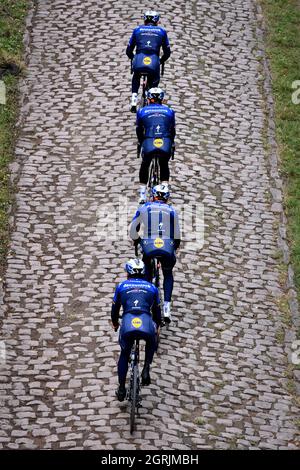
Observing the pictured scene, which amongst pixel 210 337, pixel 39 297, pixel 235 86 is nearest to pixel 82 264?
pixel 39 297

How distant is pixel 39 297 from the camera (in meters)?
16.8

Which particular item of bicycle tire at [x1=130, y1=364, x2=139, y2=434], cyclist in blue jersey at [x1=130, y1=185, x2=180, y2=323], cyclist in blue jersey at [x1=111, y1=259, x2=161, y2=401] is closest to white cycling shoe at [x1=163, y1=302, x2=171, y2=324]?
cyclist in blue jersey at [x1=130, y1=185, x2=180, y2=323]

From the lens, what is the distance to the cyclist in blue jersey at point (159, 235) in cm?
1521

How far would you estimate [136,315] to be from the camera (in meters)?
13.9

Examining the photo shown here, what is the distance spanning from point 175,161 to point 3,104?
3817 millimetres

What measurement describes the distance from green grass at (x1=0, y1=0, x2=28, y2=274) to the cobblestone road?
0.72 feet

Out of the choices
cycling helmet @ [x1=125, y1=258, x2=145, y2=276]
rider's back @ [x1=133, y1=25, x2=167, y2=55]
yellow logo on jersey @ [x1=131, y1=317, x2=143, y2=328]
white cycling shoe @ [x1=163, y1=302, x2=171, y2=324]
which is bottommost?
yellow logo on jersey @ [x1=131, y1=317, x2=143, y2=328]

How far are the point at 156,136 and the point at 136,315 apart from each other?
14.4ft

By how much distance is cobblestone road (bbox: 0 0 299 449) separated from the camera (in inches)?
575

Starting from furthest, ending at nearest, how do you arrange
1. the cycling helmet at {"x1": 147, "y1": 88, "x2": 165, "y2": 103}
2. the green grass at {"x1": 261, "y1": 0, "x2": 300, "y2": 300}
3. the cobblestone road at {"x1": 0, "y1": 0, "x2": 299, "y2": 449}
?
the green grass at {"x1": 261, "y1": 0, "x2": 300, "y2": 300}
the cycling helmet at {"x1": 147, "y1": 88, "x2": 165, "y2": 103}
the cobblestone road at {"x1": 0, "y1": 0, "x2": 299, "y2": 449}

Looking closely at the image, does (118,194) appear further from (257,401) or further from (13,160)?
(257,401)

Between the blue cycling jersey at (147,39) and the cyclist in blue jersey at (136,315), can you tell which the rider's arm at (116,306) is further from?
the blue cycling jersey at (147,39)

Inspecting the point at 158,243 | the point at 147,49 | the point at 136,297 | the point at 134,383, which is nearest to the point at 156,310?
the point at 136,297

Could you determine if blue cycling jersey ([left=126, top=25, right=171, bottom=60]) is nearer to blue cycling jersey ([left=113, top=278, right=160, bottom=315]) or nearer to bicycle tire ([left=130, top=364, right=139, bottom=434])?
blue cycling jersey ([left=113, top=278, right=160, bottom=315])
